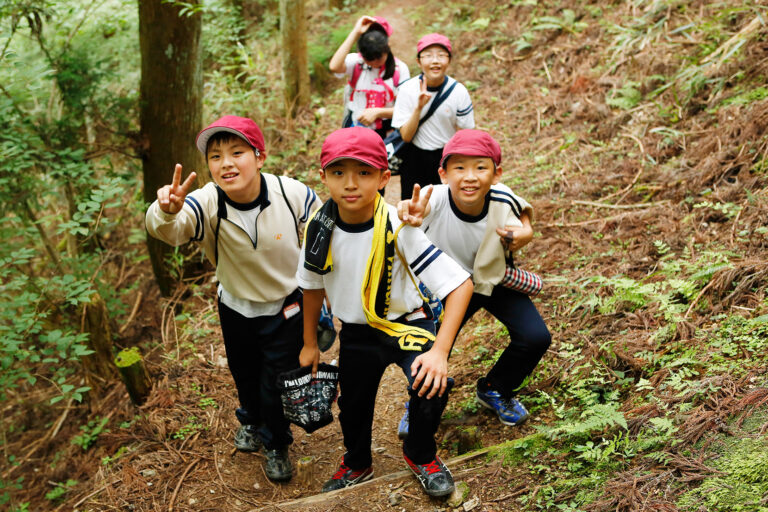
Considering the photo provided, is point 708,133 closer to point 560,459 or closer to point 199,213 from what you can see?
point 560,459

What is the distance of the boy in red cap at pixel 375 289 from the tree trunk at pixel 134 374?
254cm

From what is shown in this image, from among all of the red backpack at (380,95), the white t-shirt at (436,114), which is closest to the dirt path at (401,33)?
the red backpack at (380,95)

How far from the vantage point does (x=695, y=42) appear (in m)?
7.14

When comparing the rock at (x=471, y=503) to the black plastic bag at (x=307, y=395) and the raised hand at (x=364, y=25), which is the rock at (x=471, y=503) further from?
the raised hand at (x=364, y=25)

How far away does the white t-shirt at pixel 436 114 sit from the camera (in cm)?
505

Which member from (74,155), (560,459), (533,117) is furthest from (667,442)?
(533,117)

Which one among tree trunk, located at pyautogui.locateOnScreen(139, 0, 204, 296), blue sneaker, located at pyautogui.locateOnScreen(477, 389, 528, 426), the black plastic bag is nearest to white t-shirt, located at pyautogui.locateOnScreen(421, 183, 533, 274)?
blue sneaker, located at pyautogui.locateOnScreen(477, 389, 528, 426)

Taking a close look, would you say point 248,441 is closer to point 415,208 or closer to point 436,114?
point 415,208

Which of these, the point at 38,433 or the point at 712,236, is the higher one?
the point at 712,236

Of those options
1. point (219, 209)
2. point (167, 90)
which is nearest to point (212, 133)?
point (219, 209)

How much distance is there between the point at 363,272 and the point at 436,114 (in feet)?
8.39

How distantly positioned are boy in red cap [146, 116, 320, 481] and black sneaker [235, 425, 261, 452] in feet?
1.10

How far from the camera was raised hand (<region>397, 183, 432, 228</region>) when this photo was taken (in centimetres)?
285

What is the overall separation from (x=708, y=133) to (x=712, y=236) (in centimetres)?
191
